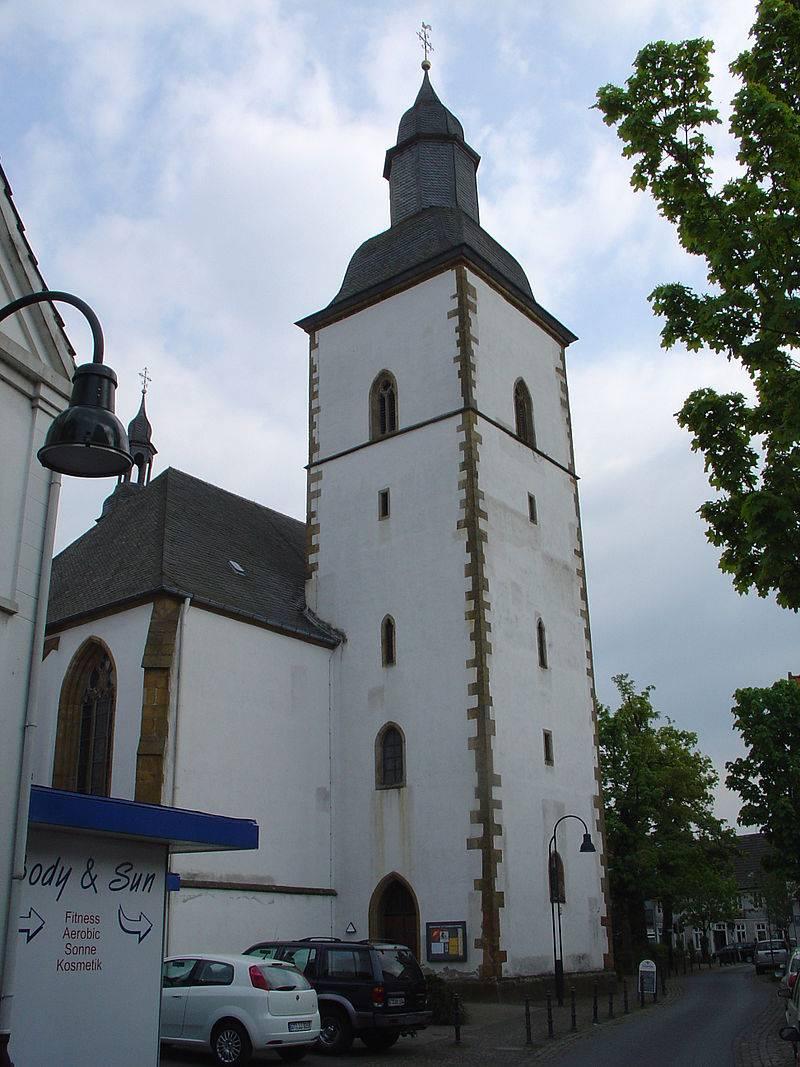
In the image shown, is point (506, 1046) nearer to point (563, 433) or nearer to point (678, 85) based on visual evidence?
point (678, 85)

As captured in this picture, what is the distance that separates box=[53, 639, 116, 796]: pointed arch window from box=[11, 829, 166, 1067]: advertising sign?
11.8 m

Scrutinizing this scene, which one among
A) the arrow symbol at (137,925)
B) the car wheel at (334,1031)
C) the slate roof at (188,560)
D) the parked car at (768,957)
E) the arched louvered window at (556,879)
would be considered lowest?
the parked car at (768,957)

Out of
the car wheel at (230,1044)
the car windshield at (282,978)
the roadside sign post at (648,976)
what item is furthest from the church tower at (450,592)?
the car wheel at (230,1044)

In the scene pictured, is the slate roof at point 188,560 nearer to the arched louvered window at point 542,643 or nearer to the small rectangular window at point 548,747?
the arched louvered window at point 542,643

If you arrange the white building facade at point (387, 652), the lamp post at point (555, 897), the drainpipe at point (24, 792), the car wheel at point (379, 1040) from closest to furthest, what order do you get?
the drainpipe at point (24, 792) < the car wheel at point (379, 1040) < the white building facade at point (387, 652) < the lamp post at point (555, 897)

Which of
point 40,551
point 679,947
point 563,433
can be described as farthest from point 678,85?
point 679,947

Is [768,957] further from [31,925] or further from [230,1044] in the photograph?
[31,925]

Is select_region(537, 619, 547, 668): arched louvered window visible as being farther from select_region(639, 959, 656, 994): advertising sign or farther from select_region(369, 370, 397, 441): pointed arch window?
select_region(639, 959, 656, 994): advertising sign

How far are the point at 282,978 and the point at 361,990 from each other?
1.84m

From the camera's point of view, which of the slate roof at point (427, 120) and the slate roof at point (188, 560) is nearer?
the slate roof at point (188, 560)

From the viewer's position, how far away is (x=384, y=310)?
92.9 feet

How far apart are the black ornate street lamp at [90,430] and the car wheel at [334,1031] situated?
10811 mm

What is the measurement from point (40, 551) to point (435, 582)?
15.6 meters

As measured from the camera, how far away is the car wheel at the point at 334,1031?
14.5 metres
